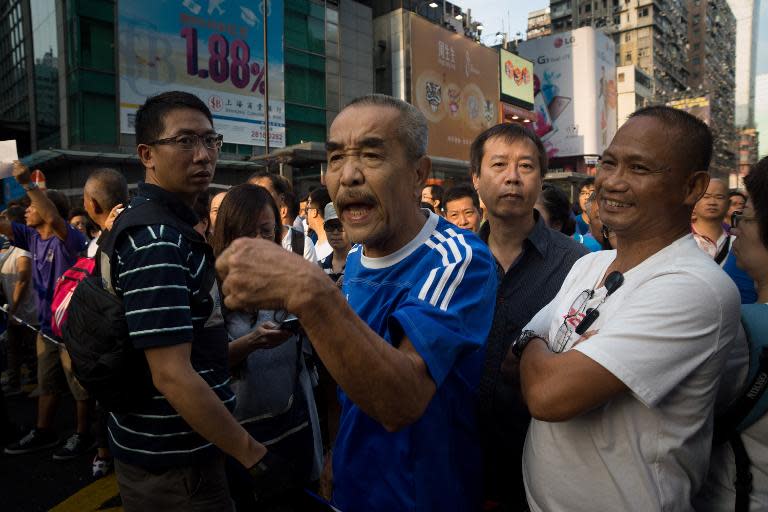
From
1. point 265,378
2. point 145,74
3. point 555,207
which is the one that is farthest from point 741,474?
point 145,74

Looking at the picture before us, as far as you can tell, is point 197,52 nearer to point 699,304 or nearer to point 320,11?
point 320,11

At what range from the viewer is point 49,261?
4.68 metres

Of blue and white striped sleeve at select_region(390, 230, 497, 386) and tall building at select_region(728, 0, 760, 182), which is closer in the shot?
blue and white striped sleeve at select_region(390, 230, 497, 386)

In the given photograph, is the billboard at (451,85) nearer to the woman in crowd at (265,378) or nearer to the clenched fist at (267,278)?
the woman in crowd at (265,378)

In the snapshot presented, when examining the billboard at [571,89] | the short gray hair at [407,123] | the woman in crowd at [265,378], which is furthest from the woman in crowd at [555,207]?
the billboard at [571,89]

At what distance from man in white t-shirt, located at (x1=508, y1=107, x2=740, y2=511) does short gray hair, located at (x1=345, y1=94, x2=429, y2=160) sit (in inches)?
24.5

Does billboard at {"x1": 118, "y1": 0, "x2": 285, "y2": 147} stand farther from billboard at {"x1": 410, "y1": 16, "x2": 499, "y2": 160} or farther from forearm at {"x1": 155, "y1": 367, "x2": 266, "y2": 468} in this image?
forearm at {"x1": 155, "y1": 367, "x2": 266, "y2": 468}

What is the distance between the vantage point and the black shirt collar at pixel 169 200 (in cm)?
194

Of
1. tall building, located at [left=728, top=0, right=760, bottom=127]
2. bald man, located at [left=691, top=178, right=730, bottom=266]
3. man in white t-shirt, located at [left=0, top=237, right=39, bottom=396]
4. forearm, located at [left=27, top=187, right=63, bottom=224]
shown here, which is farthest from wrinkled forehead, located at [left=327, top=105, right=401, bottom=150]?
tall building, located at [left=728, top=0, right=760, bottom=127]

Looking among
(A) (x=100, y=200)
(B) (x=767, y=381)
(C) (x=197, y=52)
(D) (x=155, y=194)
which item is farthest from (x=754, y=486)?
(C) (x=197, y=52)

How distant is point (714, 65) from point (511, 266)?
123882mm

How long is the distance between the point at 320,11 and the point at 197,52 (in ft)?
27.1

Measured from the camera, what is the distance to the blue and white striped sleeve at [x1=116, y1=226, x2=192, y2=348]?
1643 mm

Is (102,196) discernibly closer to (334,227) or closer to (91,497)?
(334,227)
